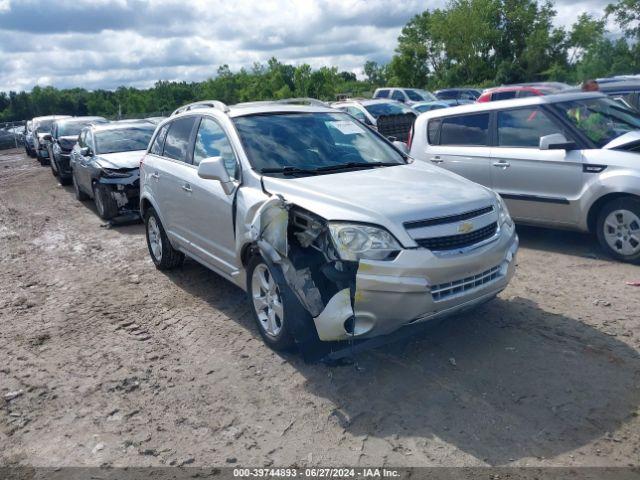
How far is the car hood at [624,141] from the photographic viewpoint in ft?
21.6

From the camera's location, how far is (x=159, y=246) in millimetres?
7359

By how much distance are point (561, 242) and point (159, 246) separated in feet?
15.7

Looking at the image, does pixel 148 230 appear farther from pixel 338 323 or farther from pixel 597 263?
pixel 597 263

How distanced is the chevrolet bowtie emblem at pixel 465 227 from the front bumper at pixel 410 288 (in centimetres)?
15

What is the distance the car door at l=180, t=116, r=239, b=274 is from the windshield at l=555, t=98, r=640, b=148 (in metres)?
4.05

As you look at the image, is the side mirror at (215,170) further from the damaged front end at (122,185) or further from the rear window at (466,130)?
the damaged front end at (122,185)

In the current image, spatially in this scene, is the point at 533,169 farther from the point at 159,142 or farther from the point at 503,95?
the point at 503,95

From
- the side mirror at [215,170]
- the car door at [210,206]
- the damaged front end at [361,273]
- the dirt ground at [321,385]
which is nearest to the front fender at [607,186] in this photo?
the dirt ground at [321,385]

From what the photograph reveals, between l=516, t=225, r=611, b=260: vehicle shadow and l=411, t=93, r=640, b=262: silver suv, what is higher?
l=411, t=93, r=640, b=262: silver suv

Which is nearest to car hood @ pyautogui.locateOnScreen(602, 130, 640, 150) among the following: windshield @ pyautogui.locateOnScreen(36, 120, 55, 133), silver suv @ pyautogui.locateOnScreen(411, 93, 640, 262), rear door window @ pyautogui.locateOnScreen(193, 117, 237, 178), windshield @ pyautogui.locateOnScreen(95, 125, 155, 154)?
silver suv @ pyautogui.locateOnScreen(411, 93, 640, 262)

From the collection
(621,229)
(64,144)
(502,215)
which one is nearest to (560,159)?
(621,229)

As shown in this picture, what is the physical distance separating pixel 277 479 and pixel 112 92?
88878mm

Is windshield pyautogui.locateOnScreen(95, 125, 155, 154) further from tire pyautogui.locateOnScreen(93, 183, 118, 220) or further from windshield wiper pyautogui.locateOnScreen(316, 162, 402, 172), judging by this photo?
windshield wiper pyautogui.locateOnScreen(316, 162, 402, 172)

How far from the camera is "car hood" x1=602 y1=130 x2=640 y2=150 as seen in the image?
6.57 meters
